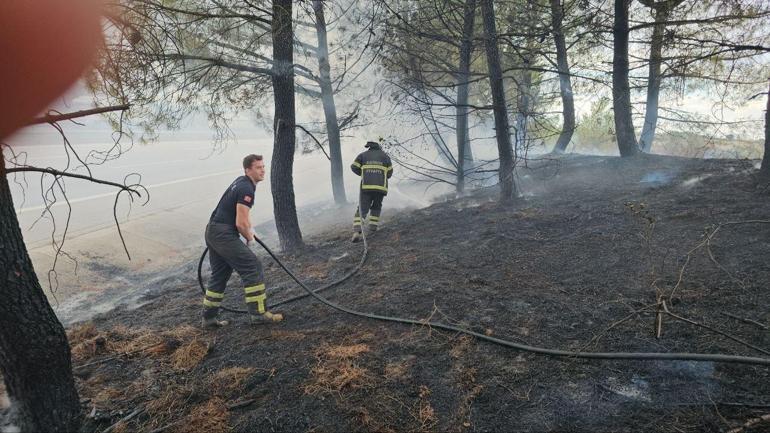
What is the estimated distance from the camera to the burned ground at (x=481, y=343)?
2859 mm

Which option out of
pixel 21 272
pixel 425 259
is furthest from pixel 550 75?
pixel 21 272

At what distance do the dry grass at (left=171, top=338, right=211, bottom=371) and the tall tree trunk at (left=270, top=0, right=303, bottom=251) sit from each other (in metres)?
3.65

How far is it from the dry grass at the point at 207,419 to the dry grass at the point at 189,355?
2.27 ft

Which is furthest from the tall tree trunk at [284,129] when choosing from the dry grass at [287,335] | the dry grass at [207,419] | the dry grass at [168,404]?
the dry grass at [207,419]

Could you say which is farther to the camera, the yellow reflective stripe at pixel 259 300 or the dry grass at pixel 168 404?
the yellow reflective stripe at pixel 259 300

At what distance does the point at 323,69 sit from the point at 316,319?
954cm

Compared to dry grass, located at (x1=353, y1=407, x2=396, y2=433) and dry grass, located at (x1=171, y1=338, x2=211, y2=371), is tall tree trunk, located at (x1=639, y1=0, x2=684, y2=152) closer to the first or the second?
dry grass, located at (x1=353, y1=407, x2=396, y2=433)

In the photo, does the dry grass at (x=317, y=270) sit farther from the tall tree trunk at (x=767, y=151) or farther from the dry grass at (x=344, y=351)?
Result: the tall tree trunk at (x=767, y=151)

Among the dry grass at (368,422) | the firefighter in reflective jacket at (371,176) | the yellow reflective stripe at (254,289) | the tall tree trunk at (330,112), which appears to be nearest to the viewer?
the dry grass at (368,422)

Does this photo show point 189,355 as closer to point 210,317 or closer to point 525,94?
point 210,317

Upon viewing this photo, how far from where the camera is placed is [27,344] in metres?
2.62

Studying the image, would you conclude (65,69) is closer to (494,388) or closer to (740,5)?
(494,388)

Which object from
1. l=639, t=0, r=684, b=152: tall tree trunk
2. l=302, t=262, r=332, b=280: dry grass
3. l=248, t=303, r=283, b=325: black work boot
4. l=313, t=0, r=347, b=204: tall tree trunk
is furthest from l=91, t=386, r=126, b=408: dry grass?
l=313, t=0, r=347, b=204: tall tree trunk

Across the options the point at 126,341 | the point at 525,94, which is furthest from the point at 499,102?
the point at 126,341
